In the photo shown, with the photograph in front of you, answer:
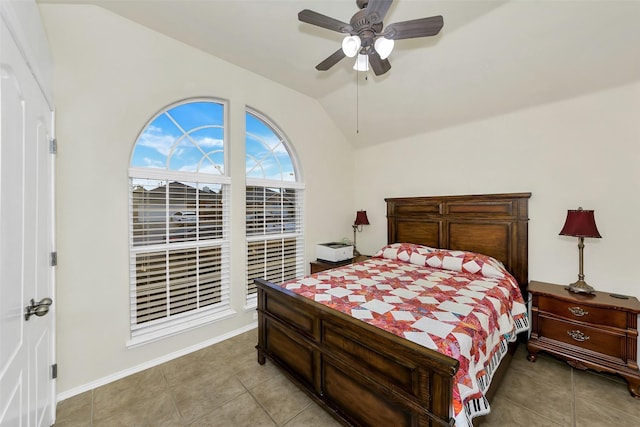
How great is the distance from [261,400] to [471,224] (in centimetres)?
294

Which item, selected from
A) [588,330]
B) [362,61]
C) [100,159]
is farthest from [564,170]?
[100,159]

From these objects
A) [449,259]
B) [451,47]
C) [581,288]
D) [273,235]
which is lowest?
[581,288]

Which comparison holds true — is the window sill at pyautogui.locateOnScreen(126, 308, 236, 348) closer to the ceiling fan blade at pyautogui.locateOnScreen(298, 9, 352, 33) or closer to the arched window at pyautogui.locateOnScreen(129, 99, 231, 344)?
the arched window at pyautogui.locateOnScreen(129, 99, 231, 344)

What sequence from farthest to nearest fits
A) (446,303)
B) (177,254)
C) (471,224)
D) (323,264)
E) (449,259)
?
(323,264), (471,224), (449,259), (177,254), (446,303)

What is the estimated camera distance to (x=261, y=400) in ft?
6.45

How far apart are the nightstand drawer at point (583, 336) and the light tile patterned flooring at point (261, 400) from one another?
0.87ft

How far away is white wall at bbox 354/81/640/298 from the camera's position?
230 centimetres

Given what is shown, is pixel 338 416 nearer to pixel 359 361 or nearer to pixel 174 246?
pixel 359 361

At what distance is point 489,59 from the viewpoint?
2.48 metres

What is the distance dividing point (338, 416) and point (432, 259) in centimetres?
199

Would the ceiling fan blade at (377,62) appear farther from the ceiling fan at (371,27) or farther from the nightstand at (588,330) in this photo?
the nightstand at (588,330)

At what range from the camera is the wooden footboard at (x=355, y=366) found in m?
1.27

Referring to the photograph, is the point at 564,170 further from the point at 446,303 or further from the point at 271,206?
the point at 271,206

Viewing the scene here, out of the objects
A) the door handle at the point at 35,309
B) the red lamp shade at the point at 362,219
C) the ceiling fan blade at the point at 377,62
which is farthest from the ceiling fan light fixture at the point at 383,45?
the red lamp shade at the point at 362,219
